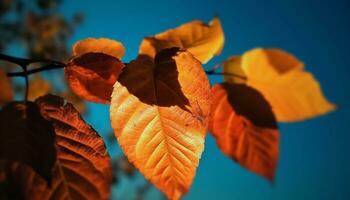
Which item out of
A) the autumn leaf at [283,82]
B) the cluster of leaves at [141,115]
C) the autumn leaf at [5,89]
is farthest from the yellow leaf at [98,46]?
the autumn leaf at [283,82]

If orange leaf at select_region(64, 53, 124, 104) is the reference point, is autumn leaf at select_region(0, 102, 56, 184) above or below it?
below

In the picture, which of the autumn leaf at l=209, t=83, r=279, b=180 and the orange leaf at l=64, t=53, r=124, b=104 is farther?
the autumn leaf at l=209, t=83, r=279, b=180

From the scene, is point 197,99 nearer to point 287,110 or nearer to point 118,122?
point 118,122

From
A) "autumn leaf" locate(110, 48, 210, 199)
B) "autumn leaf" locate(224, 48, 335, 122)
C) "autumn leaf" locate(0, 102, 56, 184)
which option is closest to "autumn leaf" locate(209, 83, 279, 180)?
"autumn leaf" locate(224, 48, 335, 122)

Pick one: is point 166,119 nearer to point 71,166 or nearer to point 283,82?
point 71,166

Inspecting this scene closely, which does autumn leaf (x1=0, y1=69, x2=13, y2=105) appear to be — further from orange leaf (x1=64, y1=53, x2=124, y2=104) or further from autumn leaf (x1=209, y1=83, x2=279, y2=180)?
autumn leaf (x1=209, y1=83, x2=279, y2=180)

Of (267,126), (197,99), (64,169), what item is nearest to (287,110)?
(267,126)

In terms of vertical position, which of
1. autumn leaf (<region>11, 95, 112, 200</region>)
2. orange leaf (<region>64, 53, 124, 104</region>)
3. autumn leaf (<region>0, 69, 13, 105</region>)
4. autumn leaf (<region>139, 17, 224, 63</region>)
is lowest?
autumn leaf (<region>11, 95, 112, 200</region>)
